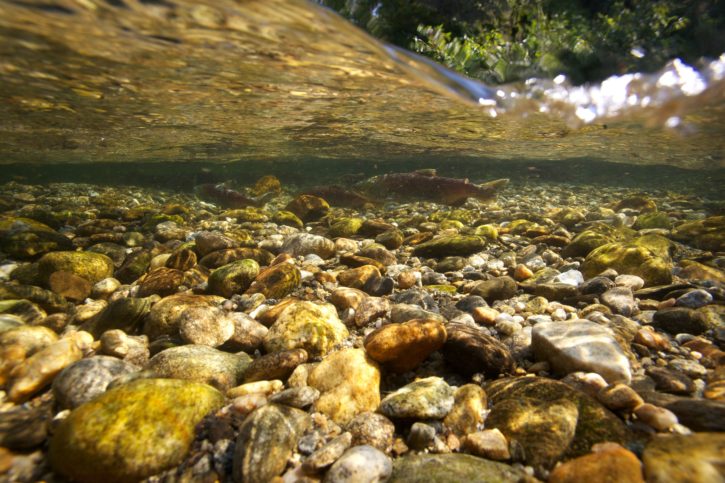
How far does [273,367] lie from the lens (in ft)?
8.98

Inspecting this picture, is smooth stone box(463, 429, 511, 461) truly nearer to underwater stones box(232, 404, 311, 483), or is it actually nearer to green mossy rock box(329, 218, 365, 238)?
underwater stones box(232, 404, 311, 483)

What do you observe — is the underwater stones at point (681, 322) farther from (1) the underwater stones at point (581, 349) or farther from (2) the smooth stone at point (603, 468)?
(2) the smooth stone at point (603, 468)

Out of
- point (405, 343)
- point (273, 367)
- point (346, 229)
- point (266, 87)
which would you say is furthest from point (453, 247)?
point (266, 87)

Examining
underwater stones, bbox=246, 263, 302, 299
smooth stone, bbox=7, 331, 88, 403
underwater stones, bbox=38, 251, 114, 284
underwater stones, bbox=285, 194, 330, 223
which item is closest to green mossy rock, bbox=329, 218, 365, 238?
underwater stones, bbox=285, 194, 330, 223

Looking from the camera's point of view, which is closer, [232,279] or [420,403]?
[420,403]

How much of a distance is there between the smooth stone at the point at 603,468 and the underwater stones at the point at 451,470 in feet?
0.67

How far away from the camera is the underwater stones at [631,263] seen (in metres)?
4.82

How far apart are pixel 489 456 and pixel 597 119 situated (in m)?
12.8

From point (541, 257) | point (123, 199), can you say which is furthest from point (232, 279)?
point (123, 199)

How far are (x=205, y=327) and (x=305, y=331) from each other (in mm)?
1082

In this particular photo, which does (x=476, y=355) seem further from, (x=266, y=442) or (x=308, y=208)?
(x=308, y=208)

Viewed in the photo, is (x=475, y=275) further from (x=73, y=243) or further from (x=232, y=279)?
(x=73, y=243)

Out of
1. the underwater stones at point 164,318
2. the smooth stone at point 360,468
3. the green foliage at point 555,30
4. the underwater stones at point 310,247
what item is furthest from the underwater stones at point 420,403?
the green foliage at point 555,30

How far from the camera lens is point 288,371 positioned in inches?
110
